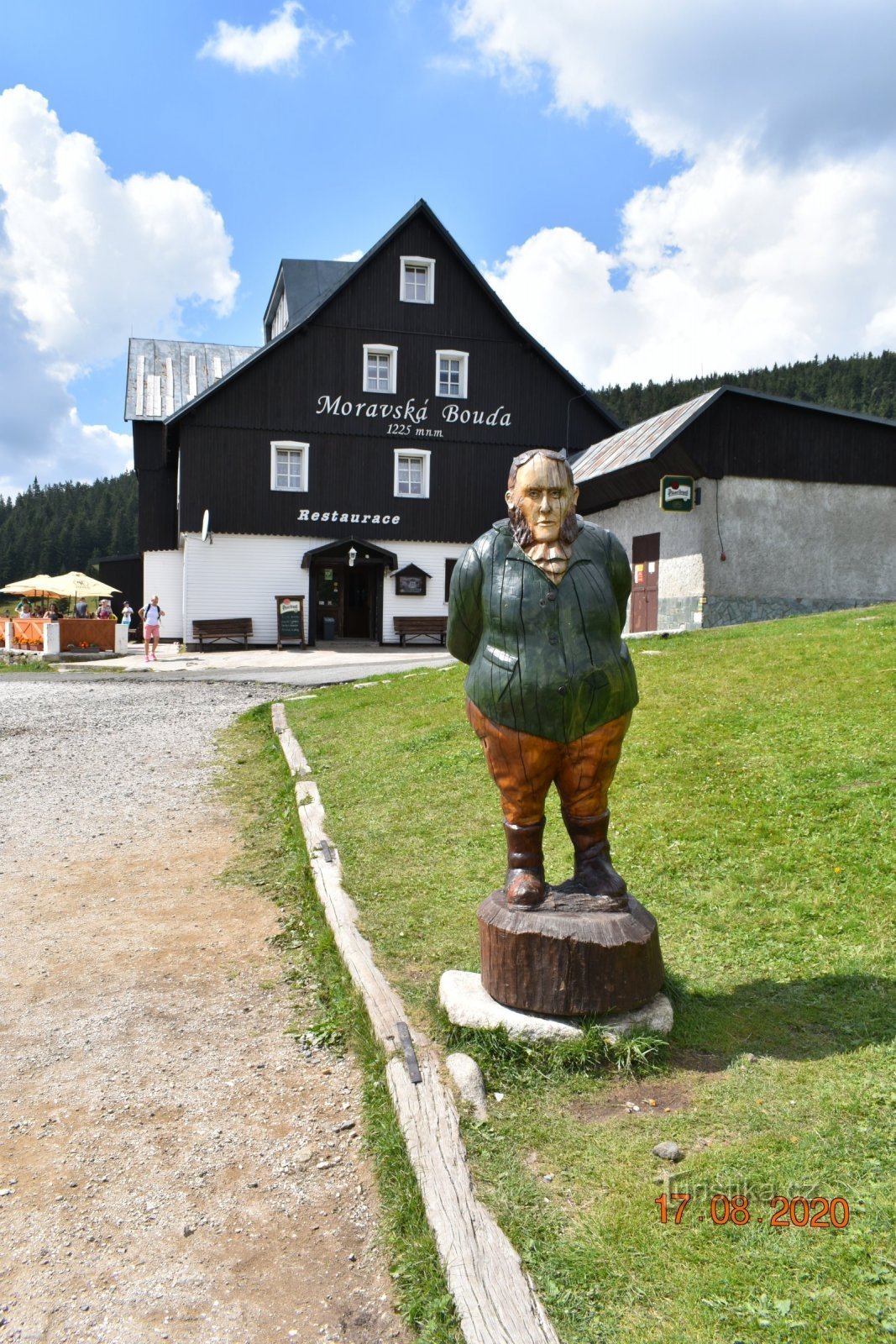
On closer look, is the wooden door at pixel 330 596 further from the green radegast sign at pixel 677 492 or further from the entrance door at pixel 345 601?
the green radegast sign at pixel 677 492

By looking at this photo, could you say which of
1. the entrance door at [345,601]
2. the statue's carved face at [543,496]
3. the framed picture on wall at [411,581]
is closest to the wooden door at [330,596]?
the entrance door at [345,601]

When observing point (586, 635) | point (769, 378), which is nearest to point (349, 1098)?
point (586, 635)

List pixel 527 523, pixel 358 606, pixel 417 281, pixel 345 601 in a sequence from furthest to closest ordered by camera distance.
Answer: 1. pixel 358 606
2. pixel 345 601
3. pixel 417 281
4. pixel 527 523

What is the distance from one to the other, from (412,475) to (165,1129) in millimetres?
25483

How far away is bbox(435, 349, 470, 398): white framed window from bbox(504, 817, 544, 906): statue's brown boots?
82.2 feet

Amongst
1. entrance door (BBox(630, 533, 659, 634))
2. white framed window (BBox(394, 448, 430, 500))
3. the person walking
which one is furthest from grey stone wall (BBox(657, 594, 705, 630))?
the person walking

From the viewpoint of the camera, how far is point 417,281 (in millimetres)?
27453

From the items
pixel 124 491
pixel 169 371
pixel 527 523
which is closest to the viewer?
pixel 527 523

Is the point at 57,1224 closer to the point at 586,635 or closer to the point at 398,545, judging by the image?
the point at 586,635

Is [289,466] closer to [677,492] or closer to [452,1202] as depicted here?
[677,492]

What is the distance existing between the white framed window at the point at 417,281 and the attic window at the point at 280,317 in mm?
7648

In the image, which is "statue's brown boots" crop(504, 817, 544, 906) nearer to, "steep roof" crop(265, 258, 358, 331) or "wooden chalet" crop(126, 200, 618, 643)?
"wooden chalet" crop(126, 200, 618, 643)

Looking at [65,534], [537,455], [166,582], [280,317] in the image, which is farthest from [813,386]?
[537,455]
